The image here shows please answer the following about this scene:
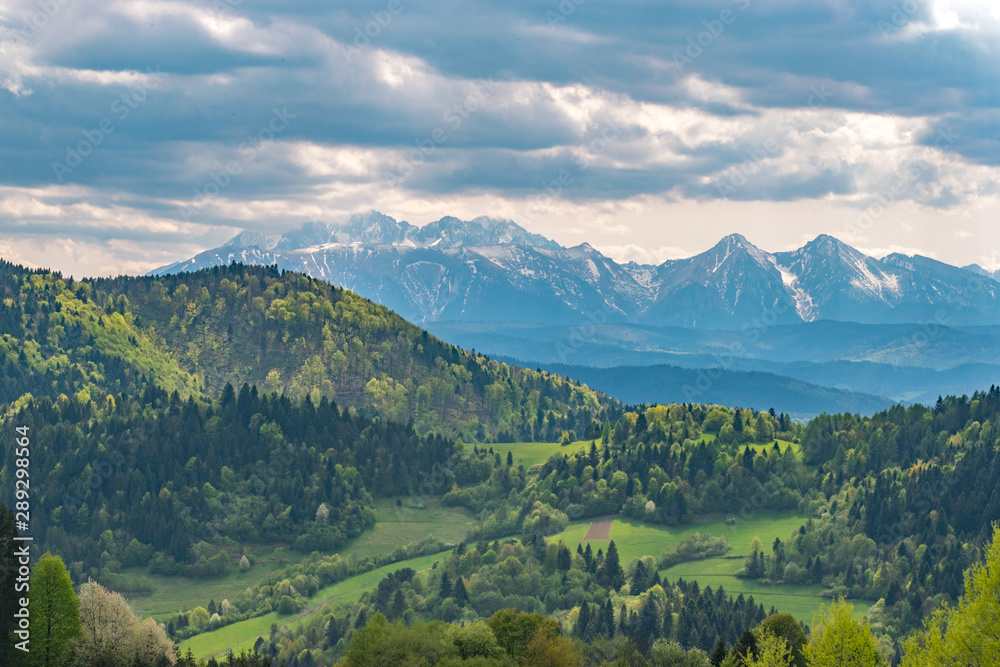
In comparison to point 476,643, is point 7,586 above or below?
above

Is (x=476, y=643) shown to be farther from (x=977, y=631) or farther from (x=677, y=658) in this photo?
(x=977, y=631)

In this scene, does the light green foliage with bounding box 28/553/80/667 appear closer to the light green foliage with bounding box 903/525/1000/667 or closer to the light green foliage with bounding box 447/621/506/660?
the light green foliage with bounding box 447/621/506/660

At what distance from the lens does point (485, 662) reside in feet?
433

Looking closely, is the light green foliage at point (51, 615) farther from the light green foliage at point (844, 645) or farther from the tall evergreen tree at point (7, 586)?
the light green foliage at point (844, 645)

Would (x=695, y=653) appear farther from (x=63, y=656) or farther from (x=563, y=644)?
(x=63, y=656)

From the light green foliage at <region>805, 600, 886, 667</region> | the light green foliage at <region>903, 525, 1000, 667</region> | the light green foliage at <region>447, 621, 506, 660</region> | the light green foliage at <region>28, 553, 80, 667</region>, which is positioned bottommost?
the light green foliage at <region>447, 621, 506, 660</region>

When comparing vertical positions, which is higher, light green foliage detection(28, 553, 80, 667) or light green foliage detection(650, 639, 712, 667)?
light green foliage detection(28, 553, 80, 667)

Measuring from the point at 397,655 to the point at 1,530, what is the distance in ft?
158

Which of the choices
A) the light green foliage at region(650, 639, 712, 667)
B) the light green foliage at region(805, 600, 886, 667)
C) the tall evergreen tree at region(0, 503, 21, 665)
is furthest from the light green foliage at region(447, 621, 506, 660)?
the tall evergreen tree at region(0, 503, 21, 665)

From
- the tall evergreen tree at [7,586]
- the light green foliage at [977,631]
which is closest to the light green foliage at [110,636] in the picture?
the tall evergreen tree at [7,586]

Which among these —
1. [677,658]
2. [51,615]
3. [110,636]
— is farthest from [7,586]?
[677,658]

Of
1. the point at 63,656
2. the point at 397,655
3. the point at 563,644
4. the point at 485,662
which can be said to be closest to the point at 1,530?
the point at 63,656

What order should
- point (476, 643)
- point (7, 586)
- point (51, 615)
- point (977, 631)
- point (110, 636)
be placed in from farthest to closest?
1. point (476, 643)
2. point (110, 636)
3. point (51, 615)
4. point (7, 586)
5. point (977, 631)

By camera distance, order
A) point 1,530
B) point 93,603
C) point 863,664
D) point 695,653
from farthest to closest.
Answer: point 695,653 → point 93,603 → point 1,530 → point 863,664
